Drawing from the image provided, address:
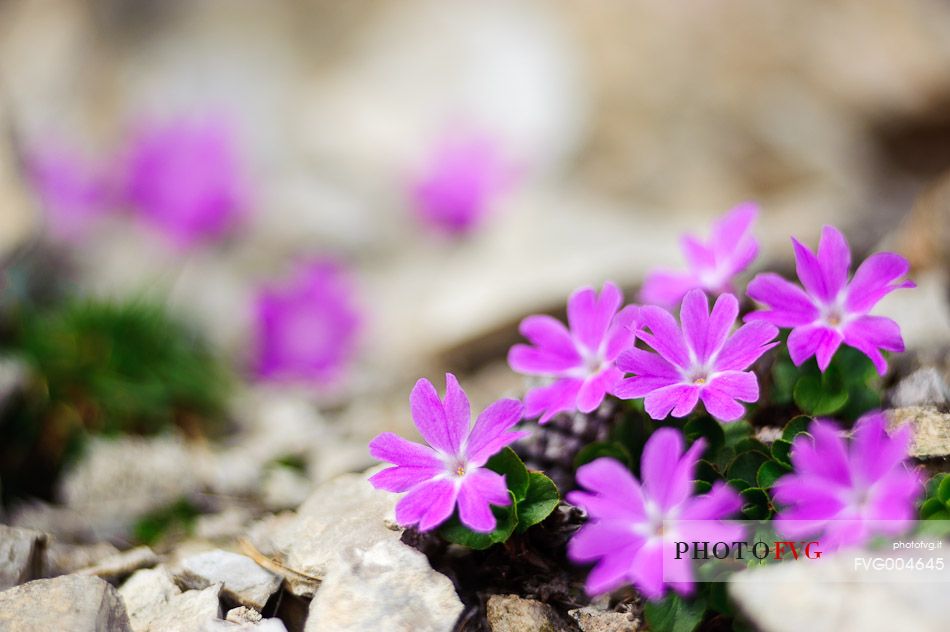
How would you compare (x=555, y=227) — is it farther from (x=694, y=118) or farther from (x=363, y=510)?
(x=363, y=510)

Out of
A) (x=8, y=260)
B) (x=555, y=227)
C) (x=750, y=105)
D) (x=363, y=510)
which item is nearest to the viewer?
(x=363, y=510)

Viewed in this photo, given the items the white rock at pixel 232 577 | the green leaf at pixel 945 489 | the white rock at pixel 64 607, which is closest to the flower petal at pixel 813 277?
the green leaf at pixel 945 489

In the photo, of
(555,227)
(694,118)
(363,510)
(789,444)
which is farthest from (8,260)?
(694,118)

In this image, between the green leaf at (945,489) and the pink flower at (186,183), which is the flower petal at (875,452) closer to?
the green leaf at (945,489)

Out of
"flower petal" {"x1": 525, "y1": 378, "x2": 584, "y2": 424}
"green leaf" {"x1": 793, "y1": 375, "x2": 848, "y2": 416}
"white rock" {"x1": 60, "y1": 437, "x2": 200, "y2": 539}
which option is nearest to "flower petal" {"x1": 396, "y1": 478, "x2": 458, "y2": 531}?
"flower petal" {"x1": 525, "y1": 378, "x2": 584, "y2": 424}

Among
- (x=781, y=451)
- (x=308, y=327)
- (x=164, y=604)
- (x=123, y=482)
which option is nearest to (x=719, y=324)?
(x=781, y=451)

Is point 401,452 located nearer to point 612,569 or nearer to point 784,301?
point 612,569
